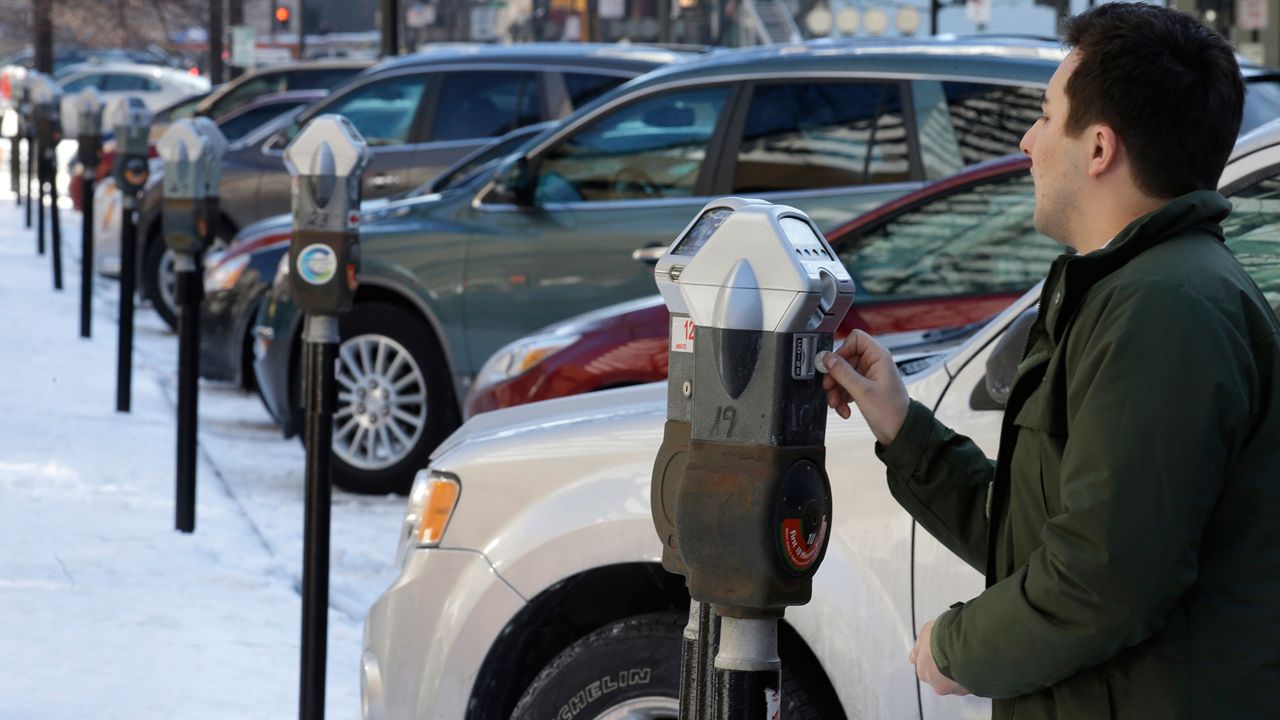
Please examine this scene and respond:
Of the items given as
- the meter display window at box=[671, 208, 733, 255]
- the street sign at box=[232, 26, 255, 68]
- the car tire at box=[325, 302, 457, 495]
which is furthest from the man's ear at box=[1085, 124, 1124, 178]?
the street sign at box=[232, 26, 255, 68]

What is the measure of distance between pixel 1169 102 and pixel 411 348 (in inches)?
224

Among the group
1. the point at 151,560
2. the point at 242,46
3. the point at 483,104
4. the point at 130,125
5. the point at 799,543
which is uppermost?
the point at 242,46

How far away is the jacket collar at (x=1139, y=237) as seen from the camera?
1910 mm

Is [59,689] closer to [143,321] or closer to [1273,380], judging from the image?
[1273,380]

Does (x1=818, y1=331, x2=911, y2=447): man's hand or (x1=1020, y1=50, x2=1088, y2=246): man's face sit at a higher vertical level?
(x1=1020, y1=50, x2=1088, y2=246): man's face

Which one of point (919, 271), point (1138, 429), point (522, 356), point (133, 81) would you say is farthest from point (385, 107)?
point (133, 81)

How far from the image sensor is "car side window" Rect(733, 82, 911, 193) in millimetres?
7004

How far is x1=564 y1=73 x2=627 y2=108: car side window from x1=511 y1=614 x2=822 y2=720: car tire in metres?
7.63

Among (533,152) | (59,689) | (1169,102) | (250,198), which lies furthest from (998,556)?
(250,198)

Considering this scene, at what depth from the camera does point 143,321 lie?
12.8 m

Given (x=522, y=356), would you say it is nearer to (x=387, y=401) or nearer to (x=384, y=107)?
(x=387, y=401)

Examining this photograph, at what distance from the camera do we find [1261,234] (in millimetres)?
3115

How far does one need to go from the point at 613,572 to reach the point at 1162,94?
1623mm

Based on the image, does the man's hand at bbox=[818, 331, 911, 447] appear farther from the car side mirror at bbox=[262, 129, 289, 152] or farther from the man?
the car side mirror at bbox=[262, 129, 289, 152]
